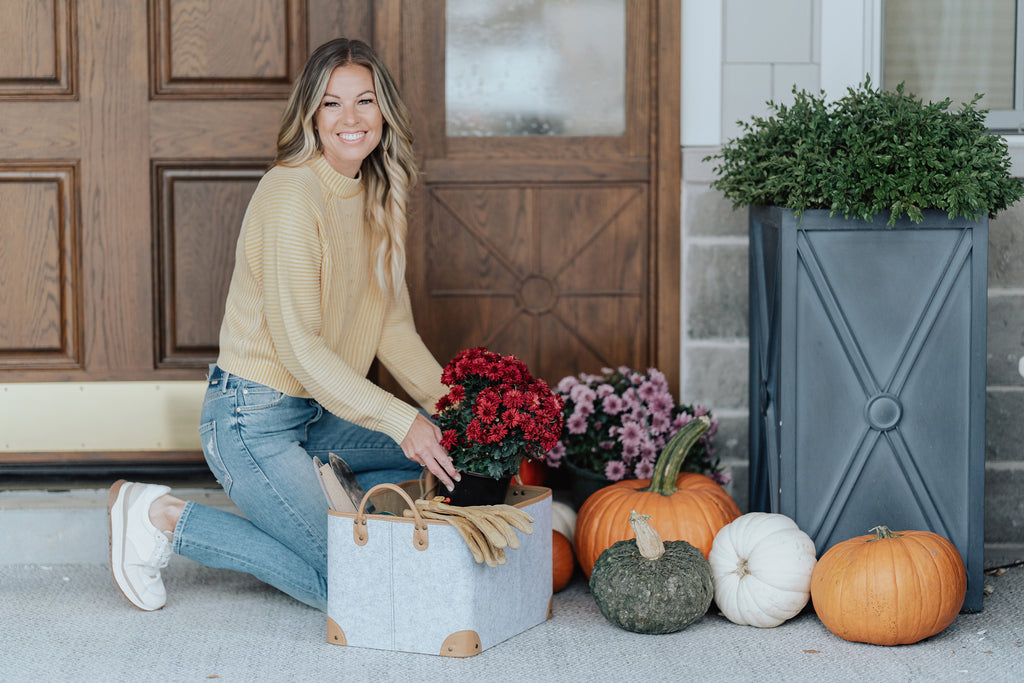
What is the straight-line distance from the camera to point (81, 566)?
278 centimetres

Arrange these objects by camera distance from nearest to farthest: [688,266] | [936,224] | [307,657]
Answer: [307,657] < [936,224] < [688,266]

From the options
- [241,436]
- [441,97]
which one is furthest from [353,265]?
[441,97]

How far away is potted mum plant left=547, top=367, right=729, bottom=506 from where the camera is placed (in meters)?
2.77

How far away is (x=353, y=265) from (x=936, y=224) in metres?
1.33

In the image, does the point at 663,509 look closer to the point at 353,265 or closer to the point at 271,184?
the point at 353,265

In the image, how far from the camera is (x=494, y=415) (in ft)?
6.96

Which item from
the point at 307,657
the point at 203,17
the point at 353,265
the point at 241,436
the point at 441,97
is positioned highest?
the point at 203,17

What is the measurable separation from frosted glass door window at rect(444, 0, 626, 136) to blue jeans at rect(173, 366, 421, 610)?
1.07m

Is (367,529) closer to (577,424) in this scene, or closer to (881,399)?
(577,424)

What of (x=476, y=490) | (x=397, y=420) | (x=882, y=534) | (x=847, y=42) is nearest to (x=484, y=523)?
(x=476, y=490)

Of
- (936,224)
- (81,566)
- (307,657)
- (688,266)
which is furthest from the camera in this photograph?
(688,266)

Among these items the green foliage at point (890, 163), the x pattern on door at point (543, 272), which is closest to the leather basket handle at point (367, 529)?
the x pattern on door at point (543, 272)

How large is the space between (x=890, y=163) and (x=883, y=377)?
1.57ft

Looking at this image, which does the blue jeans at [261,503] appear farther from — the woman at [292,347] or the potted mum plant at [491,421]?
the potted mum plant at [491,421]
